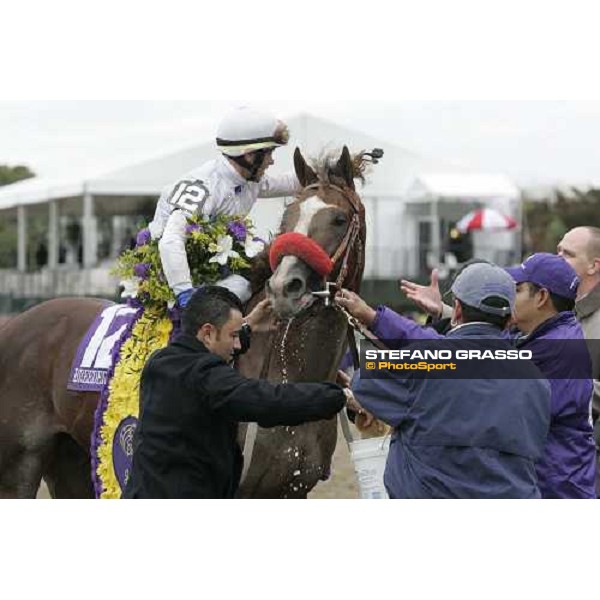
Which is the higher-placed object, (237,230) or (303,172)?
(303,172)

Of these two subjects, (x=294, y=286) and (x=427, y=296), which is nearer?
(x=294, y=286)

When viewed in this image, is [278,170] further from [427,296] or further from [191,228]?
[427,296]

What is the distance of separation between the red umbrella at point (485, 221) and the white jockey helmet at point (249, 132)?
2.45m

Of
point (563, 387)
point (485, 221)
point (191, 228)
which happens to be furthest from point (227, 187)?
point (485, 221)

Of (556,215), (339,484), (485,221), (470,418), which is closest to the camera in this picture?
(470,418)

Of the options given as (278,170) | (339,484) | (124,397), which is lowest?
(339,484)

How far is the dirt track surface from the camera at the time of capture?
29.3 ft

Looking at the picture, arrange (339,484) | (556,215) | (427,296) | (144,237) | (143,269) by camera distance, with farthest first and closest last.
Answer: (556,215) < (339,484) < (144,237) < (143,269) < (427,296)

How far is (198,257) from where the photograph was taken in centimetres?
606

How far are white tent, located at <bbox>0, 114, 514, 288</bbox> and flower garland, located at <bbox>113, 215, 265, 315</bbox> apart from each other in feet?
0.74

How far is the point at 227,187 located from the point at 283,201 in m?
0.35

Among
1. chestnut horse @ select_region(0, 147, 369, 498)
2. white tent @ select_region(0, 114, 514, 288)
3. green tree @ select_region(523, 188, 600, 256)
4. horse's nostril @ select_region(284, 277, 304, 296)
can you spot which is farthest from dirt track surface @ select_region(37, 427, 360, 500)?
horse's nostril @ select_region(284, 277, 304, 296)

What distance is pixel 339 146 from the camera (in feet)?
19.8

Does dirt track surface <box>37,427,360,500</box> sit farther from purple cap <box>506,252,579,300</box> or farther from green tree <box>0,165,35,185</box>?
purple cap <box>506,252,579,300</box>
